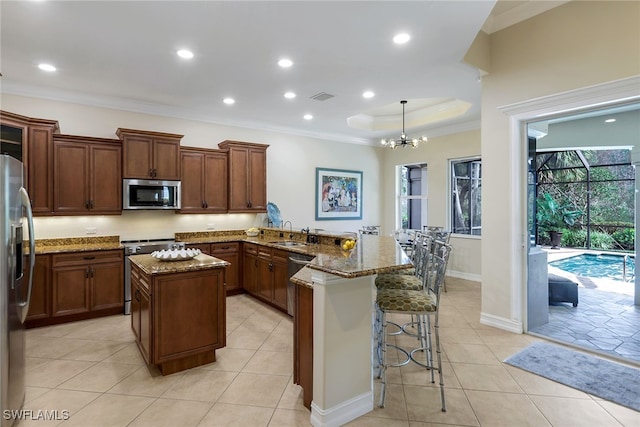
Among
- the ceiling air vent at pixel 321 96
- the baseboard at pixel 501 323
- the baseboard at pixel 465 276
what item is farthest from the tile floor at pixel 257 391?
the ceiling air vent at pixel 321 96

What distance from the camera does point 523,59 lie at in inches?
138

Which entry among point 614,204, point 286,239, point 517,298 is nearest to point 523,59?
point 614,204

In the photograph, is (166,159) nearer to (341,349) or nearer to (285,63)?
(285,63)

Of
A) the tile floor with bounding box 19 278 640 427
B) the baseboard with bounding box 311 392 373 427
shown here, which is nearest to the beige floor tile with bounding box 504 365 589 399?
the tile floor with bounding box 19 278 640 427

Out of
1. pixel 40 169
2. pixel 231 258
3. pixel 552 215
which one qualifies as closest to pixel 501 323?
pixel 552 215

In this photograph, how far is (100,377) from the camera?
270 cm

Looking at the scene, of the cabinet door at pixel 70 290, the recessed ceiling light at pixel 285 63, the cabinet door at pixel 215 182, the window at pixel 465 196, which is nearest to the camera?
the recessed ceiling light at pixel 285 63

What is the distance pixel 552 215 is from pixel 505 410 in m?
2.51

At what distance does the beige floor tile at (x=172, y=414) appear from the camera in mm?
2115

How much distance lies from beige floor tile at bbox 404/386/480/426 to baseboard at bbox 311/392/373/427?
1.00 feet

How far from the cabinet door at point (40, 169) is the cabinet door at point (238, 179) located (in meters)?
2.34

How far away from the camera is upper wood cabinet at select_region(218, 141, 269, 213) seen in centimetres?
549

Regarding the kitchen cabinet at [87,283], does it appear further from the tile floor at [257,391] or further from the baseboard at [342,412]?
the baseboard at [342,412]

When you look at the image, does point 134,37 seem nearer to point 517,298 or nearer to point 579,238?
point 517,298
